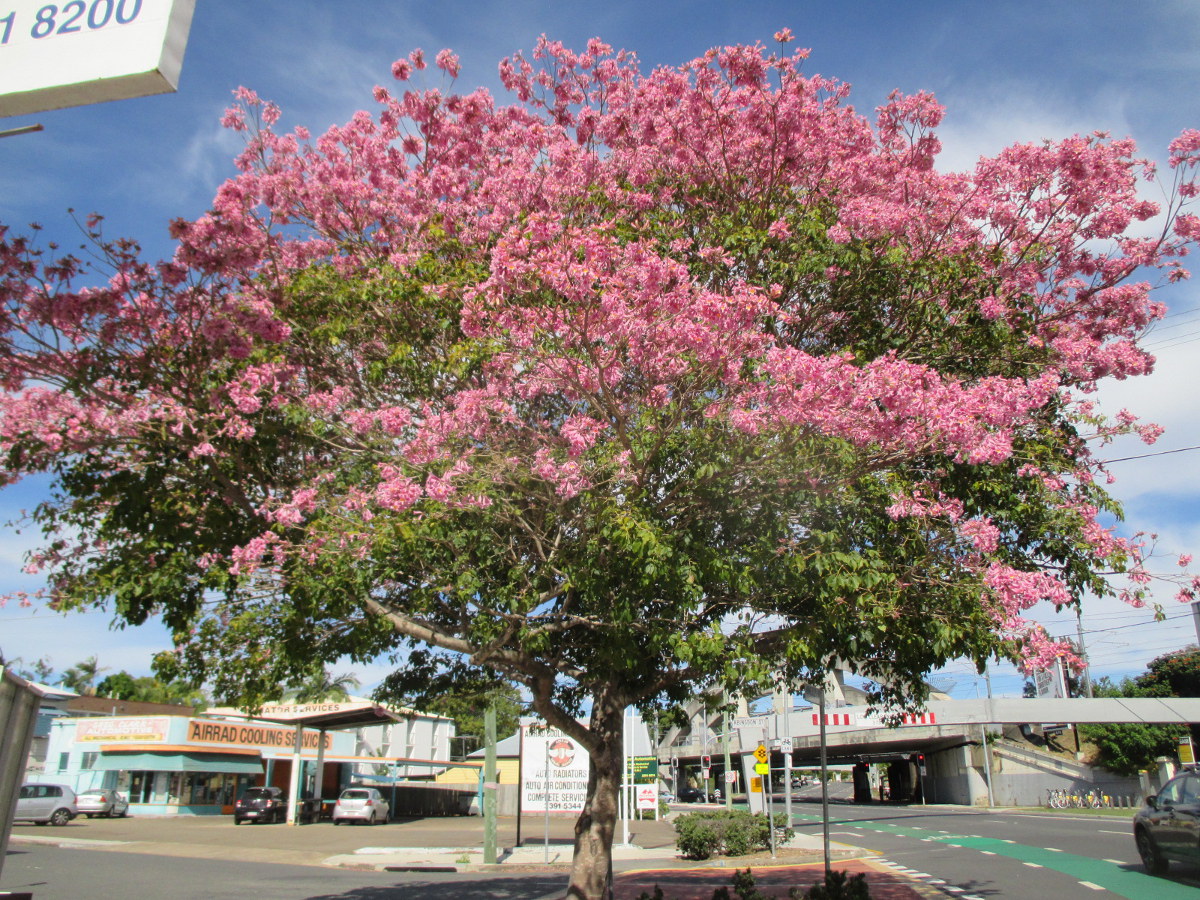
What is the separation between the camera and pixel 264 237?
8.67 m

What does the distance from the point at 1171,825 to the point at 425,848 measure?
1849cm

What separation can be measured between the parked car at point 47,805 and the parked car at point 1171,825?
32587 mm

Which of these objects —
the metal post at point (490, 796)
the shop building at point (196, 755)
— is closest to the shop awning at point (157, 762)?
the shop building at point (196, 755)

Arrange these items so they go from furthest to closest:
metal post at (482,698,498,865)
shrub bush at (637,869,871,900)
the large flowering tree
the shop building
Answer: the shop building, metal post at (482,698,498,865), shrub bush at (637,869,871,900), the large flowering tree

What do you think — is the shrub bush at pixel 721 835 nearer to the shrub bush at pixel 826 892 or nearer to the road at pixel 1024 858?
the road at pixel 1024 858

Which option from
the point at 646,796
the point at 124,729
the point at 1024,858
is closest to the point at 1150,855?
the point at 1024,858

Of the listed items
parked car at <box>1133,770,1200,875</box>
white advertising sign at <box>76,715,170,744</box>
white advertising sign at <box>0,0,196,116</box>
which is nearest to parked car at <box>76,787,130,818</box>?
white advertising sign at <box>76,715,170,744</box>

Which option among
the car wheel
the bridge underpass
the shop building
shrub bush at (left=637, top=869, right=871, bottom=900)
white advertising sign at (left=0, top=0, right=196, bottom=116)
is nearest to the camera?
white advertising sign at (left=0, top=0, right=196, bottom=116)

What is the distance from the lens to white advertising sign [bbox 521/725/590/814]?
800 inches

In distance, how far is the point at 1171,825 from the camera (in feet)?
40.7

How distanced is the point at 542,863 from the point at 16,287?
1739cm

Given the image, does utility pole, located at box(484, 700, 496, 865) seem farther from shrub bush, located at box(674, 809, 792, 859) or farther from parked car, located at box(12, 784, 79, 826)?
parked car, located at box(12, 784, 79, 826)

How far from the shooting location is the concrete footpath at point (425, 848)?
55.6ft

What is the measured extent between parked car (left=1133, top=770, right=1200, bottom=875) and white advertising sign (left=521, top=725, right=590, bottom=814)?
1135 cm
